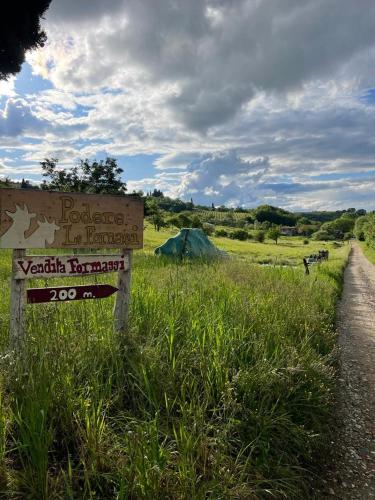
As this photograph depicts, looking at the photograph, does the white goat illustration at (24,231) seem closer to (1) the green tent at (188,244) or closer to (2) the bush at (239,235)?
(1) the green tent at (188,244)

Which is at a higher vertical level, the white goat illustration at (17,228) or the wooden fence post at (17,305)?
the white goat illustration at (17,228)

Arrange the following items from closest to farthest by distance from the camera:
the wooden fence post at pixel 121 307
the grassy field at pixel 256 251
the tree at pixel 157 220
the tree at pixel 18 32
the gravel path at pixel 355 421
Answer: the gravel path at pixel 355 421 < the wooden fence post at pixel 121 307 < the tree at pixel 18 32 < the grassy field at pixel 256 251 < the tree at pixel 157 220

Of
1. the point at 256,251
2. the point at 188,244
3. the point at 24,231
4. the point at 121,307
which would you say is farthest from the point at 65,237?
the point at 256,251

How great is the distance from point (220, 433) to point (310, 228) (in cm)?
13912

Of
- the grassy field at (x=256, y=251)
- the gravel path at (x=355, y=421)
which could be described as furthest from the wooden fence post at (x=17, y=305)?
the grassy field at (x=256, y=251)

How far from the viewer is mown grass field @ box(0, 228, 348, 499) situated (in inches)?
86.6

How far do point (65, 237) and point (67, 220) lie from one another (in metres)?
0.17

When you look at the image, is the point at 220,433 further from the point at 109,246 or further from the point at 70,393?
the point at 109,246

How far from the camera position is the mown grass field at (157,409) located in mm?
2199

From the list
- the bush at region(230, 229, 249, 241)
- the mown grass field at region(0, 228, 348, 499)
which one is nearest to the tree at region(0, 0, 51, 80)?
the mown grass field at region(0, 228, 348, 499)

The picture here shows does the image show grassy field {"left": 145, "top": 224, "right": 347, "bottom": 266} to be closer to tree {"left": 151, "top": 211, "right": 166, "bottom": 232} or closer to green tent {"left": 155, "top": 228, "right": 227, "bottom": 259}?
green tent {"left": 155, "top": 228, "right": 227, "bottom": 259}

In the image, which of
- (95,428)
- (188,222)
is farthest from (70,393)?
(188,222)

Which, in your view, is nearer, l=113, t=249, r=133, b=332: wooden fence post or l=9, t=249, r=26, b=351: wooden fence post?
l=9, t=249, r=26, b=351: wooden fence post

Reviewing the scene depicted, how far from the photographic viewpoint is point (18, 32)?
13.5 metres
